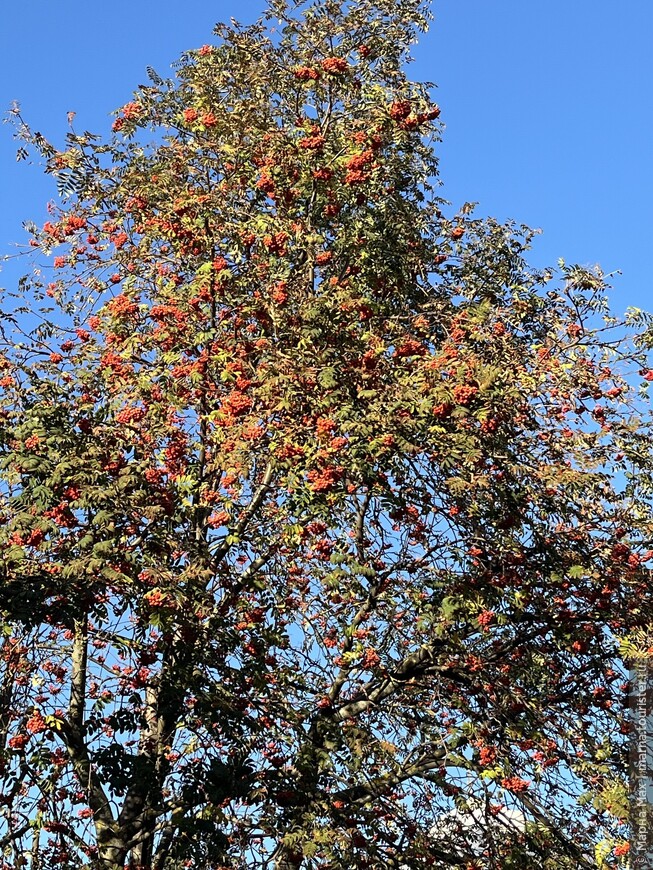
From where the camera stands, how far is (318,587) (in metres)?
10.6

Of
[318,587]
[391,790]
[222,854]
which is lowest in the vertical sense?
[222,854]

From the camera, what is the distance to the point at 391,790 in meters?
9.78

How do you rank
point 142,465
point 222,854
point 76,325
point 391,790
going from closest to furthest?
point 222,854, point 142,465, point 391,790, point 76,325

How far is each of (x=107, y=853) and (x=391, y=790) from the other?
8.67ft

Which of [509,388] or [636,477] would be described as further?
[636,477]

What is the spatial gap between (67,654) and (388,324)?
14.4 ft

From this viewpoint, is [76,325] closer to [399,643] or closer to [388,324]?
[388,324]

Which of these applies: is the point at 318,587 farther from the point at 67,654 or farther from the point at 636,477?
the point at 636,477

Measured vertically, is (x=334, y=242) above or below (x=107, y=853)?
above

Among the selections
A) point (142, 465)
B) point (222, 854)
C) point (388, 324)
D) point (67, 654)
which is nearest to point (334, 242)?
point (388, 324)

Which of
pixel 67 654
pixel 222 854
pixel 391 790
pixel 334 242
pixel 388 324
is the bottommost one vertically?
pixel 222 854

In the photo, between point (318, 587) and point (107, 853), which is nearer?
point (107, 853)

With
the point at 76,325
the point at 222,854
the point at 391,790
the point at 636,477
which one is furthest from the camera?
the point at 76,325

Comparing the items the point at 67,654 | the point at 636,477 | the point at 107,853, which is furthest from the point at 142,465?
the point at 636,477
